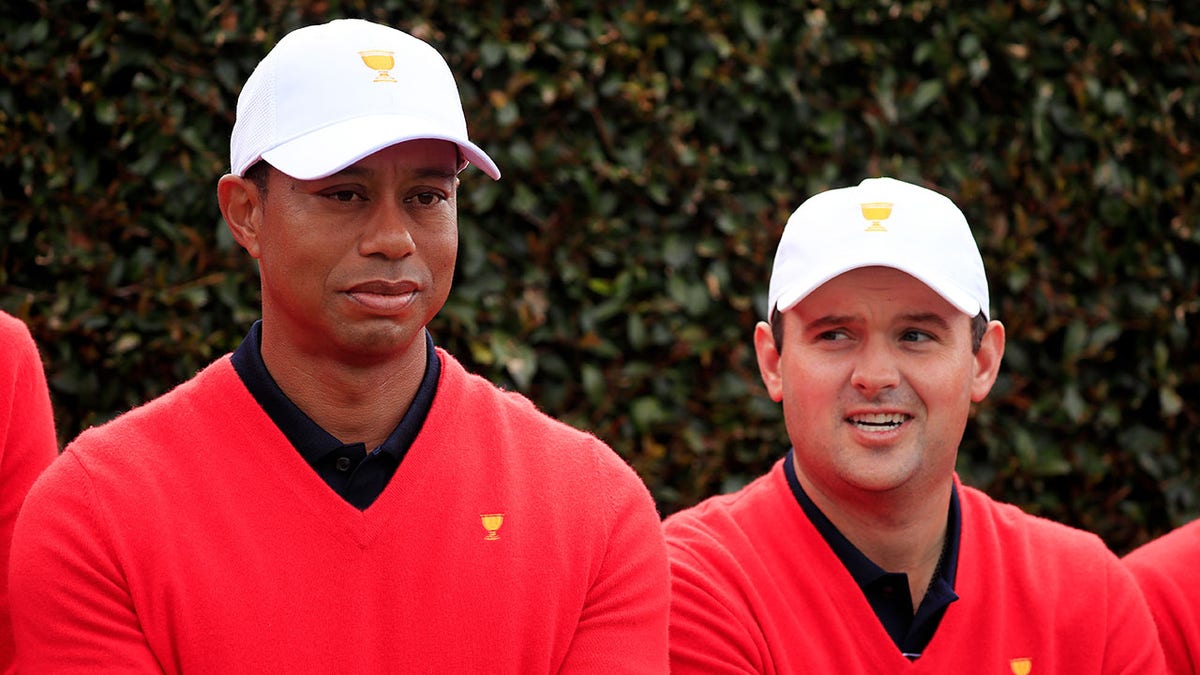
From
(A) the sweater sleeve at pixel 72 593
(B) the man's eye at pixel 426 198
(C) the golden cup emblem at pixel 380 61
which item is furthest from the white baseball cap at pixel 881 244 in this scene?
(A) the sweater sleeve at pixel 72 593

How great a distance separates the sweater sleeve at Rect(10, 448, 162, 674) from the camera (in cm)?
228

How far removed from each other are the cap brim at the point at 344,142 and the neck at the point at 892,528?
46.0 inches

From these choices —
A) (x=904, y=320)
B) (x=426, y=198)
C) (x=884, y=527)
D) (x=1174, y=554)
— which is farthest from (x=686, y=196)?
(x=426, y=198)

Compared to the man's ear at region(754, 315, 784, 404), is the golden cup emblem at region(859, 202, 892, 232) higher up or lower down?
higher up

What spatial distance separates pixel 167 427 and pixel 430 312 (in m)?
0.47

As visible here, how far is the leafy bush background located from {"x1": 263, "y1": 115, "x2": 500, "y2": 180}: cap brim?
1.69 metres

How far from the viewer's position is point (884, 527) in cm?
310

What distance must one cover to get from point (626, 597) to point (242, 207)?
0.94 m

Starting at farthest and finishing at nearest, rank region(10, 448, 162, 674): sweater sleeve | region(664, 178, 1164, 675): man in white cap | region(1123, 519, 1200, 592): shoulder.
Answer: region(1123, 519, 1200, 592): shoulder
region(664, 178, 1164, 675): man in white cap
region(10, 448, 162, 674): sweater sleeve

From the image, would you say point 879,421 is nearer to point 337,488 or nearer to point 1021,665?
point 1021,665

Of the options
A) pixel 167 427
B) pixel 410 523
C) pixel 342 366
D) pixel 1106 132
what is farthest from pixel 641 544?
pixel 1106 132

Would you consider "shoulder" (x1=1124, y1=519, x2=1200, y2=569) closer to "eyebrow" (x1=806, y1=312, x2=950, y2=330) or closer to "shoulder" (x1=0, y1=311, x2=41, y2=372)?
"eyebrow" (x1=806, y1=312, x2=950, y2=330)

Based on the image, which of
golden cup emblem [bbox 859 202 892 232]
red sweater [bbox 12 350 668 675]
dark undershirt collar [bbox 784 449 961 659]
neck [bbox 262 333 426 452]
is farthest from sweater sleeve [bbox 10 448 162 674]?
golden cup emblem [bbox 859 202 892 232]

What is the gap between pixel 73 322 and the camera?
3.97 metres
